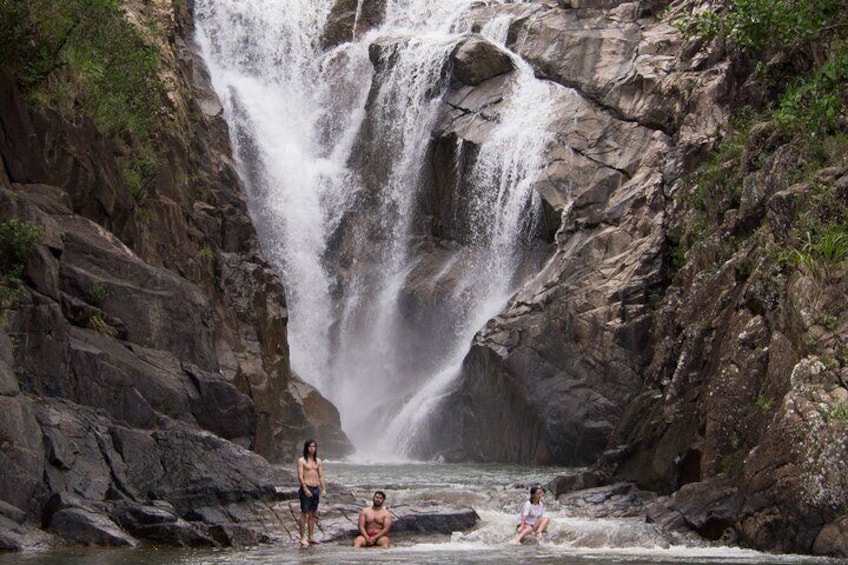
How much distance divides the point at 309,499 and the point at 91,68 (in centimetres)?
1518

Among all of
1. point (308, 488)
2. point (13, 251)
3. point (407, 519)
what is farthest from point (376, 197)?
point (308, 488)

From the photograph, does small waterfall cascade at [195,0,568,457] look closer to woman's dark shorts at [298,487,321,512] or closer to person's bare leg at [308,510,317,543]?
person's bare leg at [308,510,317,543]

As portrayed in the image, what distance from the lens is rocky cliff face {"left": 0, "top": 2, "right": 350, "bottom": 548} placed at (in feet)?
62.3

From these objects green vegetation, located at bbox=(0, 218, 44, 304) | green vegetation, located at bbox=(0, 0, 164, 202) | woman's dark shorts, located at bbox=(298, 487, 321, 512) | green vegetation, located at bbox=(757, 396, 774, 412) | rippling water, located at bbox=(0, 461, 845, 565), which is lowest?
rippling water, located at bbox=(0, 461, 845, 565)

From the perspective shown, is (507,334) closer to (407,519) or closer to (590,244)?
(590,244)

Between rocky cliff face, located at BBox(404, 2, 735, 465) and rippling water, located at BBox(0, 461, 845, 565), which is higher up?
rocky cliff face, located at BBox(404, 2, 735, 465)

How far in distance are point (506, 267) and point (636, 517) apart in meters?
18.9

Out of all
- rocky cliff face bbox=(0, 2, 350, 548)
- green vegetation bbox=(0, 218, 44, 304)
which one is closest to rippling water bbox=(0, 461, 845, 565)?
rocky cliff face bbox=(0, 2, 350, 548)

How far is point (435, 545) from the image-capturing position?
19594 millimetres

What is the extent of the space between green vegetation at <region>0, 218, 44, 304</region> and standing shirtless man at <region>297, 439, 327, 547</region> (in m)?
6.74

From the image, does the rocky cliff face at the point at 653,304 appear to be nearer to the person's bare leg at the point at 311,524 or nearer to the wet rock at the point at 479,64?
the wet rock at the point at 479,64

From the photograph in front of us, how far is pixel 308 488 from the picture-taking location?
19.2 m

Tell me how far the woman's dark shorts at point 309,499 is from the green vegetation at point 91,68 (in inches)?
508

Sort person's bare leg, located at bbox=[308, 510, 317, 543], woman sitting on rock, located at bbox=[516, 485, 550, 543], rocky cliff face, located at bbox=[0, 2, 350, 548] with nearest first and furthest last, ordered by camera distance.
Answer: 1. rocky cliff face, located at bbox=[0, 2, 350, 548]
2. person's bare leg, located at bbox=[308, 510, 317, 543]
3. woman sitting on rock, located at bbox=[516, 485, 550, 543]
